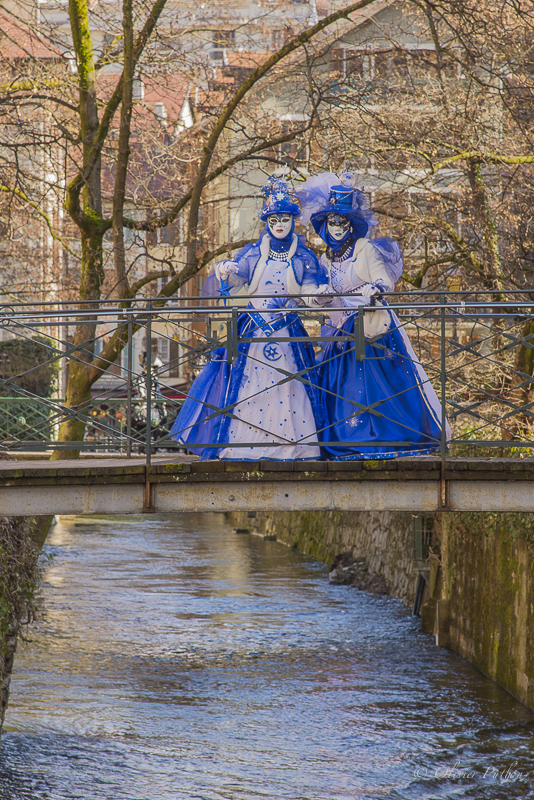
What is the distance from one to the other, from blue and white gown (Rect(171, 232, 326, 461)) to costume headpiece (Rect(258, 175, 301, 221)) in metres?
0.20

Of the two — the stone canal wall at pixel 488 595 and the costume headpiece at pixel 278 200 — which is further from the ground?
the costume headpiece at pixel 278 200

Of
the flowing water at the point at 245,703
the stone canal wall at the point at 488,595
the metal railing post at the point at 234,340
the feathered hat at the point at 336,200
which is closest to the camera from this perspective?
the metal railing post at the point at 234,340

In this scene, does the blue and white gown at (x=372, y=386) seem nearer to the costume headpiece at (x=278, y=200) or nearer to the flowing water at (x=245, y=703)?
the costume headpiece at (x=278, y=200)

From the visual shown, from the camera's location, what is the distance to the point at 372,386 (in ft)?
23.2

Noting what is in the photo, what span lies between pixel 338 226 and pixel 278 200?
471 millimetres

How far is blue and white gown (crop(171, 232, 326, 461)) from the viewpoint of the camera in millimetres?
6949

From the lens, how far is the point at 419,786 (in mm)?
9180

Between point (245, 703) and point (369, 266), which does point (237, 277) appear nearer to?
point (369, 266)

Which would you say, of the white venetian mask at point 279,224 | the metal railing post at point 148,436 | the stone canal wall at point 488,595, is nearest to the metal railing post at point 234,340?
Answer: the metal railing post at point 148,436

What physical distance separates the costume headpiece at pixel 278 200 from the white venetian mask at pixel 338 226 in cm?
27

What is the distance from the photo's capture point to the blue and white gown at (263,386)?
6949mm

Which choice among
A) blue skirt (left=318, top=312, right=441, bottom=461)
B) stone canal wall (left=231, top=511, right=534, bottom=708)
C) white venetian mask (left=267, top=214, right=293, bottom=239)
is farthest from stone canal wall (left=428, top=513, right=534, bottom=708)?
white venetian mask (left=267, top=214, right=293, bottom=239)

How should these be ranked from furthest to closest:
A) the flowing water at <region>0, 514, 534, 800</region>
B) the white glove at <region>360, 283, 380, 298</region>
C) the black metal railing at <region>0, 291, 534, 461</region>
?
1. the flowing water at <region>0, 514, 534, 800</region>
2. the white glove at <region>360, 283, 380, 298</region>
3. the black metal railing at <region>0, 291, 534, 461</region>

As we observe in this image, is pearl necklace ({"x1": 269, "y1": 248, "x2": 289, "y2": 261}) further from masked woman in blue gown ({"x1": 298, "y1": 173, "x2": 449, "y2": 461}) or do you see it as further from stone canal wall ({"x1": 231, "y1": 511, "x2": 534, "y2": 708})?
stone canal wall ({"x1": 231, "y1": 511, "x2": 534, "y2": 708})
